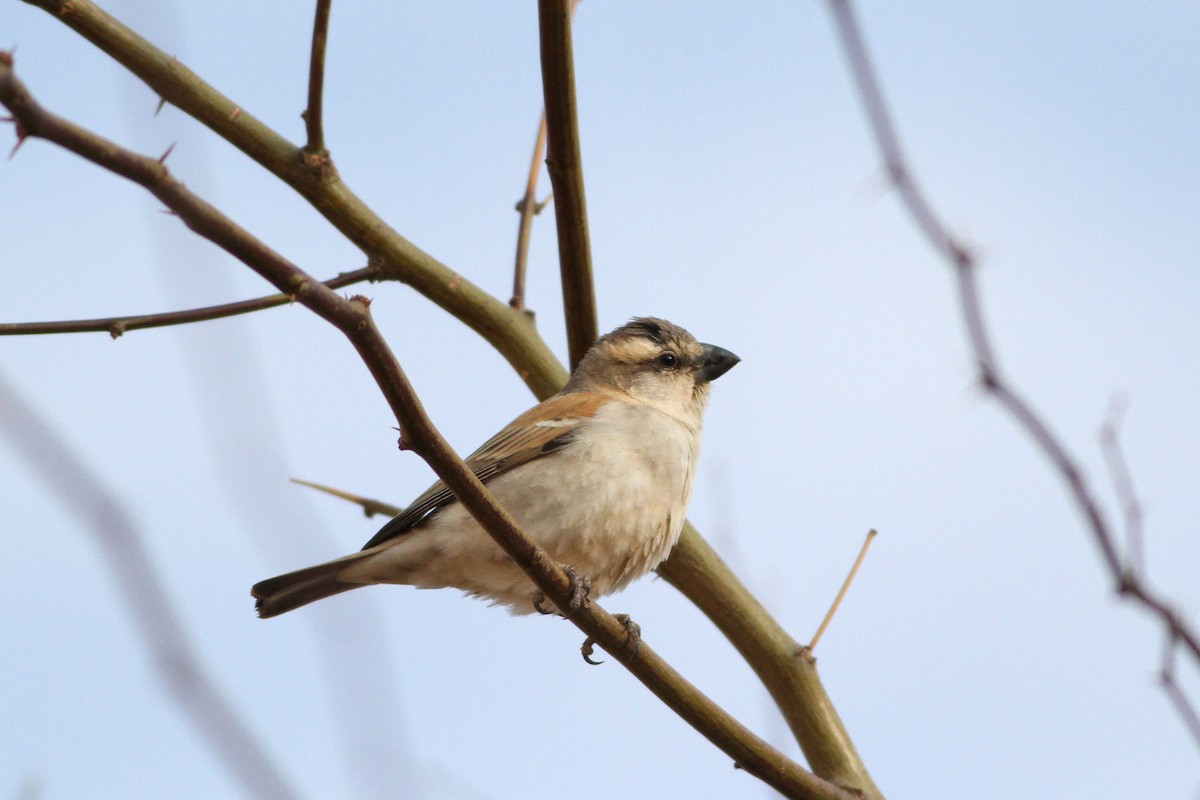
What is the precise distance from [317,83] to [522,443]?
2.38 m

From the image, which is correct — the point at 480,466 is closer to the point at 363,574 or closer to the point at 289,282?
the point at 363,574

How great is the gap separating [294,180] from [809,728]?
10.5ft

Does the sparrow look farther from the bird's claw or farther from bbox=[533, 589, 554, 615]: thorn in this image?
the bird's claw

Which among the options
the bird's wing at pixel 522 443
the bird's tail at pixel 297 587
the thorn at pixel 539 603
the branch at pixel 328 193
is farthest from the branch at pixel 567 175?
the bird's tail at pixel 297 587

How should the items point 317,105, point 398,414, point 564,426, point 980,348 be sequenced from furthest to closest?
point 564,426 → point 317,105 → point 398,414 → point 980,348

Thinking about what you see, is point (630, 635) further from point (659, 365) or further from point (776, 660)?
point (659, 365)

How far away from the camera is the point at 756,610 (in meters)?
5.84

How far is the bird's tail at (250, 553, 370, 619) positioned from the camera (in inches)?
254

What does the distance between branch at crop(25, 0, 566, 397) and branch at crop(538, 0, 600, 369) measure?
257 millimetres

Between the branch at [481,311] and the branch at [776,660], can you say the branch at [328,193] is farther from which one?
the branch at [776,660]

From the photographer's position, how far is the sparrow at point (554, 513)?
6.23 meters

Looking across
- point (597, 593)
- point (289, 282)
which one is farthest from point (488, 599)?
point (289, 282)

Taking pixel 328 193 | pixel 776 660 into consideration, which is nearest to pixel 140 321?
pixel 328 193

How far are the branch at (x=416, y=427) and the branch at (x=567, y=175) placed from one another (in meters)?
1.58
